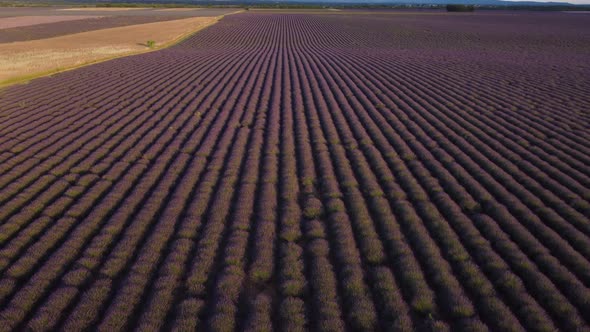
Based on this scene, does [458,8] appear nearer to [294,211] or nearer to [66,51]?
[66,51]

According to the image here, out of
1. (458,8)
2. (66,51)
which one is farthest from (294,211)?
(458,8)

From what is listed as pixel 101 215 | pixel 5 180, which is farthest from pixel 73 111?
pixel 101 215

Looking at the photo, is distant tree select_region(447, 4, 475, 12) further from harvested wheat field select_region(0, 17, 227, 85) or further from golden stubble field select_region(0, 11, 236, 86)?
harvested wheat field select_region(0, 17, 227, 85)

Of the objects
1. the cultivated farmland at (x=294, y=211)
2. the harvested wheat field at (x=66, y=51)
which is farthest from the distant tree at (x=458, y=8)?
the cultivated farmland at (x=294, y=211)

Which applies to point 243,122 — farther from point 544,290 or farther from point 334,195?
point 544,290

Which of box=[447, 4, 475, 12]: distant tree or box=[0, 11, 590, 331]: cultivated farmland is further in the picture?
box=[447, 4, 475, 12]: distant tree

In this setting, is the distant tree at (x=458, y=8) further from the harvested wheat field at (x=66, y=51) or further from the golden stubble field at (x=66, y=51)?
the harvested wheat field at (x=66, y=51)

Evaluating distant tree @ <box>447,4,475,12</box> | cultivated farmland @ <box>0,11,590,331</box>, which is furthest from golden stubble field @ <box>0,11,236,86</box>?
distant tree @ <box>447,4,475,12</box>

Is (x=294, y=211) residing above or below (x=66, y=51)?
below
